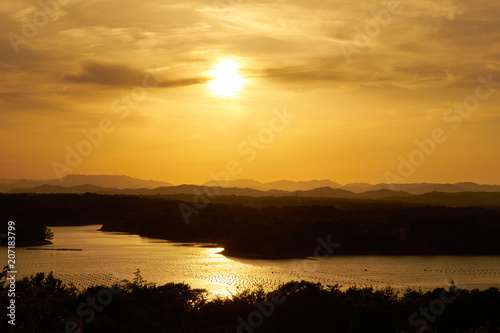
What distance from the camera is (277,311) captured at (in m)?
43.0

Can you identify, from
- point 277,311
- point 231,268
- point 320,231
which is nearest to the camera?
point 277,311

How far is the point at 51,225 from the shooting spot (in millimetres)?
196000

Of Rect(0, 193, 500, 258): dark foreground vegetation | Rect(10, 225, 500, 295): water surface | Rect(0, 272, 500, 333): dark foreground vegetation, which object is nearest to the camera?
Rect(0, 272, 500, 333): dark foreground vegetation

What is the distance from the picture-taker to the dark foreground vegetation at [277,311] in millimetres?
39188

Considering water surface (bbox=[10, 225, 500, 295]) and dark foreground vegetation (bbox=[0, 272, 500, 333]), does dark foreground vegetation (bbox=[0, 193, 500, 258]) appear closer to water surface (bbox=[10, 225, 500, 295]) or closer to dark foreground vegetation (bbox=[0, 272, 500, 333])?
water surface (bbox=[10, 225, 500, 295])

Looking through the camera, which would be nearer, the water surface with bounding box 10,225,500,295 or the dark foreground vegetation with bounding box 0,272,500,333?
the dark foreground vegetation with bounding box 0,272,500,333

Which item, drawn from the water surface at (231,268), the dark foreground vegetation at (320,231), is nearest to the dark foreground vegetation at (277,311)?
the water surface at (231,268)

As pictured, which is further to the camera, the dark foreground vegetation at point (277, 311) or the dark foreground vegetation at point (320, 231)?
the dark foreground vegetation at point (320, 231)

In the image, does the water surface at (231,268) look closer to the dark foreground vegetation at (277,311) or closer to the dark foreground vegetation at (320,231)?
the dark foreground vegetation at (320,231)

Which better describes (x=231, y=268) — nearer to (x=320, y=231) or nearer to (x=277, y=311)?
(x=320, y=231)

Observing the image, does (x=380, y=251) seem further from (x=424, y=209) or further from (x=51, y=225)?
(x=51, y=225)

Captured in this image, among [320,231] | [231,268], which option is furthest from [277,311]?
[320,231]

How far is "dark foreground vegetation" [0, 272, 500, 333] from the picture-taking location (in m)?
39.2

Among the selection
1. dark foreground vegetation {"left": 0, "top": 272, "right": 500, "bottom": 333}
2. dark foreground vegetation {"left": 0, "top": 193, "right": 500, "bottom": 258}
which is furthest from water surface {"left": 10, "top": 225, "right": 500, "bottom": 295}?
dark foreground vegetation {"left": 0, "top": 272, "right": 500, "bottom": 333}
